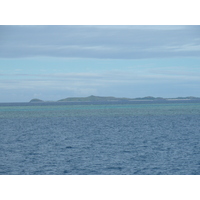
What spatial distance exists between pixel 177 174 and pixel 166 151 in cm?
695

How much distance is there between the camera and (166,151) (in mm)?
24750

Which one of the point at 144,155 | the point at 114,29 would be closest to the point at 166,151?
the point at 144,155
